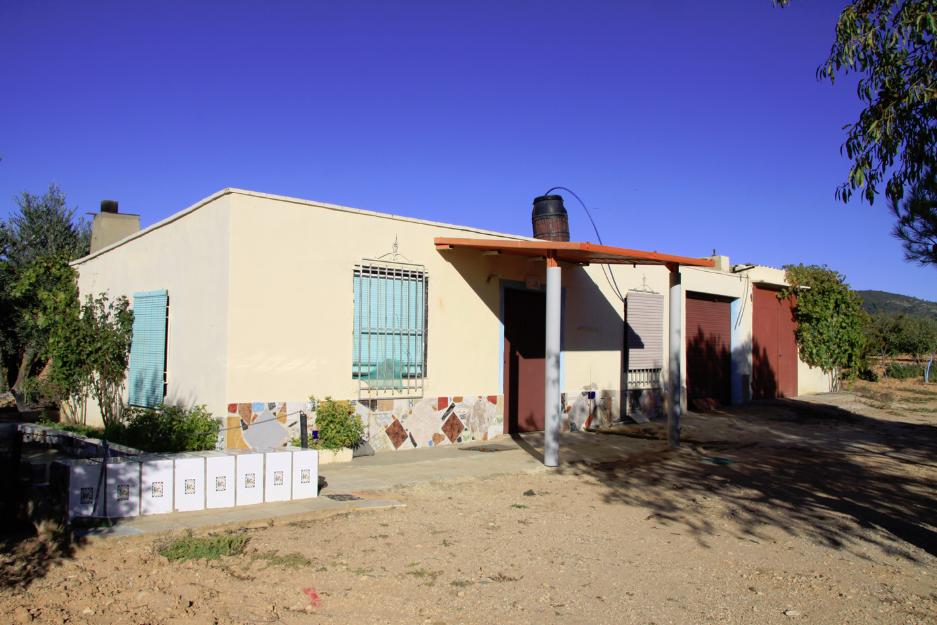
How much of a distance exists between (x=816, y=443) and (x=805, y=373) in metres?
9.16

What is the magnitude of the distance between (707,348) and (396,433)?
358 inches

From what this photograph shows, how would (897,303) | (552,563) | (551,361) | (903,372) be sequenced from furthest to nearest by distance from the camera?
(897,303)
(903,372)
(551,361)
(552,563)

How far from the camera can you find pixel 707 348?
16.3 meters

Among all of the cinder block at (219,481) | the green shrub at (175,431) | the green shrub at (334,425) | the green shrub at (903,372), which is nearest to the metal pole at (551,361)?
the green shrub at (334,425)

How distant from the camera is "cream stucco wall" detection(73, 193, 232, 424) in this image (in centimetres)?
862

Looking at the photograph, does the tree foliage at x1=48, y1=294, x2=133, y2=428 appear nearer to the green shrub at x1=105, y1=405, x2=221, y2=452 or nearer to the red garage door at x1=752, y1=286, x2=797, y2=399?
the green shrub at x1=105, y1=405, x2=221, y2=452

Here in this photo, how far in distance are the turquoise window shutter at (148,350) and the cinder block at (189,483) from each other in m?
4.23

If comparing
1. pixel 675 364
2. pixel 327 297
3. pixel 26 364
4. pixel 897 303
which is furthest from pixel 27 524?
pixel 897 303

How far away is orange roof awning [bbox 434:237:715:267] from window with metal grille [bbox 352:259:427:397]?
76 cm

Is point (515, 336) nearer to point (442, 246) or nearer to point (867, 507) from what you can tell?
point (442, 246)

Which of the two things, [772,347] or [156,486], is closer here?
[156,486]

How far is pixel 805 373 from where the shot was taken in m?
20.0

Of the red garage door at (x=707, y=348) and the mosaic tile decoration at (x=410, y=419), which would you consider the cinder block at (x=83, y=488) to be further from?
the red garage door at (x=707, y=348)

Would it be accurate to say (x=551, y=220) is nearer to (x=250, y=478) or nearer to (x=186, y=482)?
(x=250, y=478)
